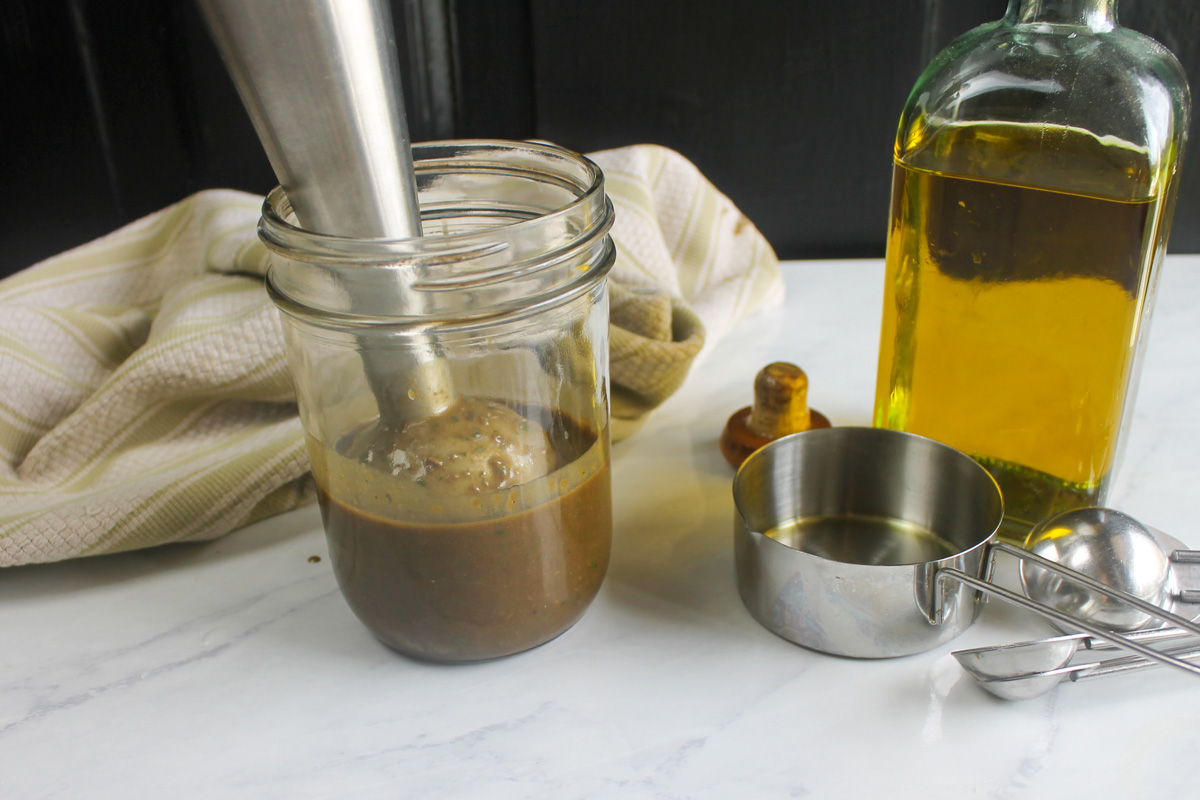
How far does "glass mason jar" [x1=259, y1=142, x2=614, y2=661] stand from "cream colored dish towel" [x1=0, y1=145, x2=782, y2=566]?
15 cm

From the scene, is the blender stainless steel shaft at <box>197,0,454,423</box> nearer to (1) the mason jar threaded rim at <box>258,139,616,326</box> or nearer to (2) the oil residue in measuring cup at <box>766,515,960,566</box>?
(1) the mason jar threaded rim at <box>258,139,616,326</box>

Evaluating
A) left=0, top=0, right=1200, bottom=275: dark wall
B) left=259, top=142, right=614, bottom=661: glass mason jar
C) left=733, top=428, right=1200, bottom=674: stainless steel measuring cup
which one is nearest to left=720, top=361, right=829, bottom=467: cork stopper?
left=733, top=428, right=1200, bottom=674: stainless steel measuring cup

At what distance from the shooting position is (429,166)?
1.63ft

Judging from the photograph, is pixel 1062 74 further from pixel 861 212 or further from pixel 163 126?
pixel 163 126

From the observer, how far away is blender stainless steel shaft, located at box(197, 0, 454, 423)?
0.32 metres

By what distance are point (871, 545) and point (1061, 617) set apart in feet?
0.52

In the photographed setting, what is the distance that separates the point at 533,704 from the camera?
0.45 metres

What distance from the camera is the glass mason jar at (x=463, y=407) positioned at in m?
0.39

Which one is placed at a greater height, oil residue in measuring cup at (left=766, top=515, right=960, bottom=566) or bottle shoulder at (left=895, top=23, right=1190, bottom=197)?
bottle shoulder at (left=895, top=23, right=1190, bottom=197)

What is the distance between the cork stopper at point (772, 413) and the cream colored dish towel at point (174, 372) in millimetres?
76

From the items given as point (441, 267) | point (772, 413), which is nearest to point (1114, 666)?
point (772, 413)

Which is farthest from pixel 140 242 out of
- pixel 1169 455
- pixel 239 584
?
pixel 1169 455

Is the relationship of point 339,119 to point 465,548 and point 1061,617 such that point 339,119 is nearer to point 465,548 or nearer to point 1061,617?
point 465,548

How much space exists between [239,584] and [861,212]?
73cm
